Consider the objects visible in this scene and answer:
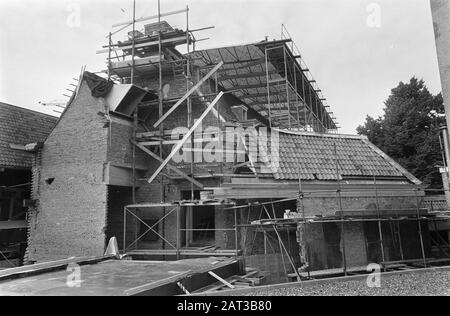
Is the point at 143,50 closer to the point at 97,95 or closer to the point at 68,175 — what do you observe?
the point at 97,95

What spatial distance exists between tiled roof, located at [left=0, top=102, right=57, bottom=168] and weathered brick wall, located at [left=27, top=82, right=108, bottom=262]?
89.2 inches

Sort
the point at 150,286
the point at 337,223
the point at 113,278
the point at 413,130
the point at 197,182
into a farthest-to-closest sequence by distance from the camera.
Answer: the point at 413,130 → the point at 197,182 → the point at 337,223 → the point at 113,278 → the point at 150,286

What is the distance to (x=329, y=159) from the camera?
577 inches

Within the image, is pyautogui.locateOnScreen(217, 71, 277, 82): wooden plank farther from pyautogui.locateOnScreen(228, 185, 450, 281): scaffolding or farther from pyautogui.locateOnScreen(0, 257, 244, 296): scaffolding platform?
pyautogui.locateOnScreen(0, 257, 244, 296): scaffolding platform

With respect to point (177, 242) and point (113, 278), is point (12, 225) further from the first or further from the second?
point (113, 278)

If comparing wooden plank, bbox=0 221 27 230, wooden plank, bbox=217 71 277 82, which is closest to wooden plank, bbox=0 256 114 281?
wooden plank, bbox=0 221 27 230

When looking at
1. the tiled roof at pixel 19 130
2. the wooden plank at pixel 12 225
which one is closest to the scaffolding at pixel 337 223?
the wooden plank at pixel 12 225

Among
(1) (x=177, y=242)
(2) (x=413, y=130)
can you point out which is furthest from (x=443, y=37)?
(2) (x=413, y=130)

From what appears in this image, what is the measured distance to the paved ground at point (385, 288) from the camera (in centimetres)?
741

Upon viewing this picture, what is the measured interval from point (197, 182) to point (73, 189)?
5.37 m

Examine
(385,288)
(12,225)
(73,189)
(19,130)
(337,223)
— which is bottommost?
(385,288)

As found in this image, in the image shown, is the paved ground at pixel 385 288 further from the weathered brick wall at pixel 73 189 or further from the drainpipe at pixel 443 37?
the weathered brick wall at pixel 73 189
